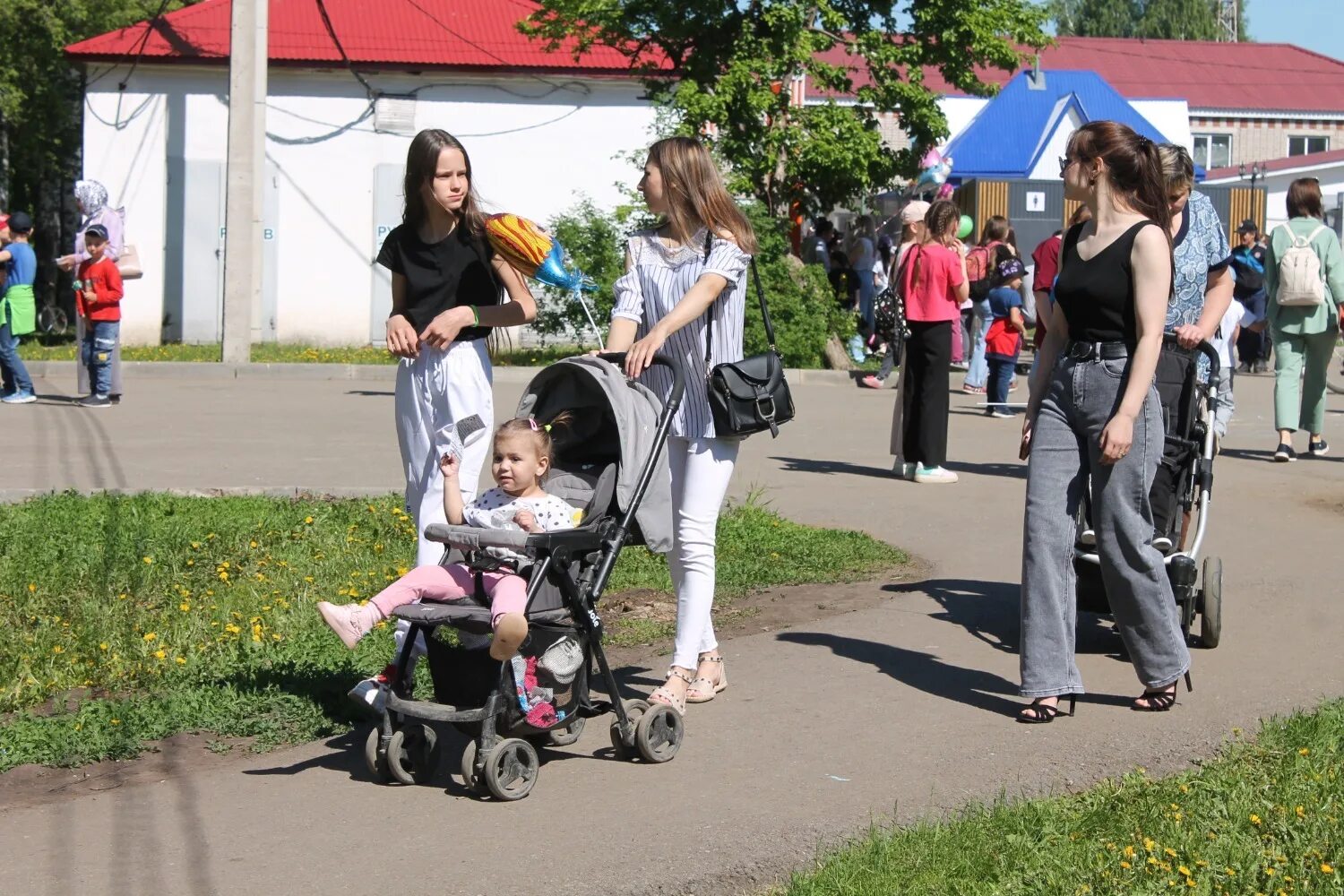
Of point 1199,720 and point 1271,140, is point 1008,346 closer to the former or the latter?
point 1199,720

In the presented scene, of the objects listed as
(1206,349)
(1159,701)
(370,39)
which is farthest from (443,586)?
(370,39)

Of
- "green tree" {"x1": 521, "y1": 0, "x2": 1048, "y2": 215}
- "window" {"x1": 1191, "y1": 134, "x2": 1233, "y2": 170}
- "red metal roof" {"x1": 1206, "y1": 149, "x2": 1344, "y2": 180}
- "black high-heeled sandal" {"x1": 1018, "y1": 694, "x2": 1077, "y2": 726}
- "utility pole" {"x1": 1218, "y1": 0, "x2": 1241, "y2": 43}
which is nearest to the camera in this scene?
"black high-heeled sandal" {"x1": 1018, "y1": 694, "x2": 1077, "y2": 726}

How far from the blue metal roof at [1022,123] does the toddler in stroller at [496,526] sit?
94.7 ft

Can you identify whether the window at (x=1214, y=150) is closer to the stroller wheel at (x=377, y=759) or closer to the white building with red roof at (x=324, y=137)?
the white building with red roof at (x=324, y=137)

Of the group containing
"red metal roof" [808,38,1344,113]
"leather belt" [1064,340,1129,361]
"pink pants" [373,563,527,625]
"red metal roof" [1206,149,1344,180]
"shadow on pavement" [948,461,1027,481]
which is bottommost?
"shadow on pavement" [948,461,1027,481]

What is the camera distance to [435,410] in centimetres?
610

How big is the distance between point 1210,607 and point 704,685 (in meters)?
2.29

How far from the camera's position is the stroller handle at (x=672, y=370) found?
5770 mm

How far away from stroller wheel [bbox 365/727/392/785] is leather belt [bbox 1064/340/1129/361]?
278 cm

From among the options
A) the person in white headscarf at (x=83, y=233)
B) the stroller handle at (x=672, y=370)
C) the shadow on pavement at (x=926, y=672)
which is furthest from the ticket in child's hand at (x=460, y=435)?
the person in white headscarf at (x=83, y=233)

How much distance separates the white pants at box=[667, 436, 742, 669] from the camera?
6129mm

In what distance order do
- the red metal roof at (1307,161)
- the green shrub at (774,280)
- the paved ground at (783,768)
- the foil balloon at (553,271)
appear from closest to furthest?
the paved ground at (783,768), the foil balloon at (553,271), the green shrub at (774,280), the red metal roof at (1307,161)

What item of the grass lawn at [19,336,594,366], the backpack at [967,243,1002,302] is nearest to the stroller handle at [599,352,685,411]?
the backpack at [967,243,1002,302]

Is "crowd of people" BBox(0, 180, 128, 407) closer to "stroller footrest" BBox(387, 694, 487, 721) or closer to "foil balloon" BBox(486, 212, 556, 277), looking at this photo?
"foil balloon" BBox(486, 212, 556, 277)
